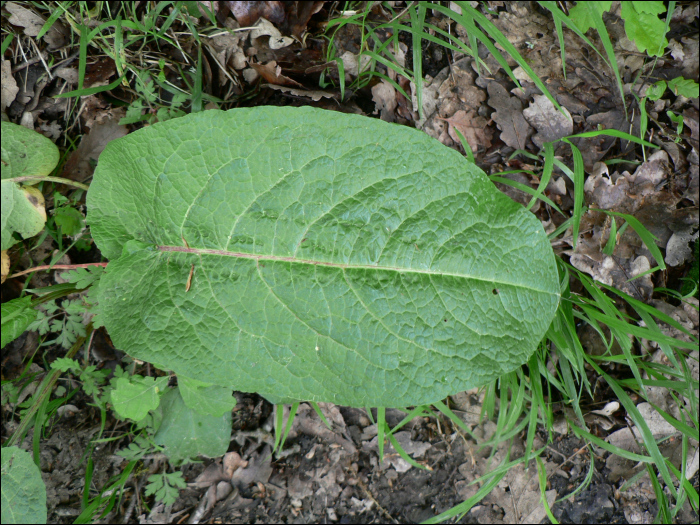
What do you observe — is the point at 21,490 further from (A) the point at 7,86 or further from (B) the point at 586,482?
(B) the point at 586,482

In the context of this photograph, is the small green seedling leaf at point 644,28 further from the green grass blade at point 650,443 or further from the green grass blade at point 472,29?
the green grass blade at point 650,443

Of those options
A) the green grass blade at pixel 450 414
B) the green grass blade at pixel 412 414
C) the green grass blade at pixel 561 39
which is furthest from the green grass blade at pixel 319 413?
the green grass blade at pixel 561 39

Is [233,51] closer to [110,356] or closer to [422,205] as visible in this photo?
[422,205]

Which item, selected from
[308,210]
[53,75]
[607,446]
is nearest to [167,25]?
[53,75]

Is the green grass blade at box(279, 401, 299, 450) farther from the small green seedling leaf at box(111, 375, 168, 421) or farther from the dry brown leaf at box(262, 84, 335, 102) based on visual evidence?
the dry brown leaf at box(262, 84, 335, 102)

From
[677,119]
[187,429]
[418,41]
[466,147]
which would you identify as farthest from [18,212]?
[677,119]

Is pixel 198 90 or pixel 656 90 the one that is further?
pixel 656 90
